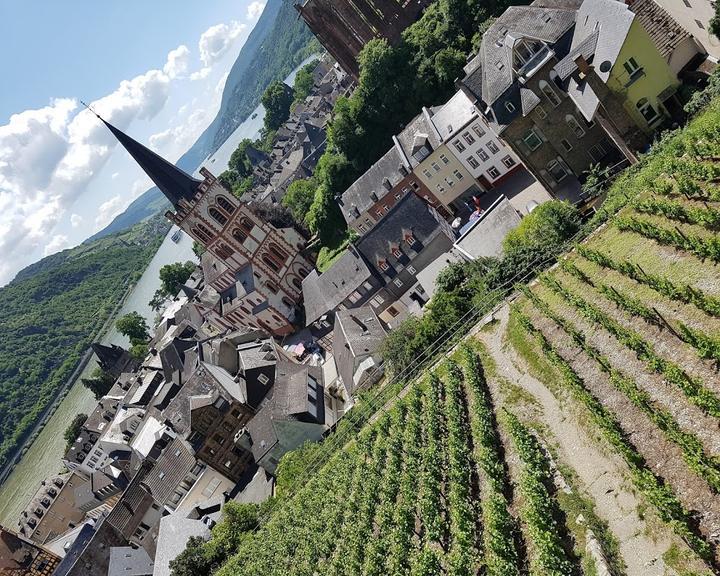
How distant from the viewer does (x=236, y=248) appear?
7275 centimetres

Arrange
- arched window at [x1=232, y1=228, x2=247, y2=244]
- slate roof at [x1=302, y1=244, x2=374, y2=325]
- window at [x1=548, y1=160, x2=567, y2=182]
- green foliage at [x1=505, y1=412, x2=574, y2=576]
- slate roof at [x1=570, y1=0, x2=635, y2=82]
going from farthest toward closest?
arched window at [x1=232, y1=228, x2=247, y2=244]
slate roof at [x1=302, y1=244, x2=374, y2=325]
window at [x1=548, y1=160, x2=567, y2=182]
slate roof at [x1=570, y1=0, x2=635, y2=82]
green foliage at [x1=505, y1=412, x2=574, y2=576]

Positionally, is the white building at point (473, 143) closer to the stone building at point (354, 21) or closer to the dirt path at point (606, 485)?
the stone building at point (354, 21)

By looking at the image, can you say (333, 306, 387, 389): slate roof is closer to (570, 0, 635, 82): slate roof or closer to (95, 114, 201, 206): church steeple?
(95, 114, 201, 206): church steeple

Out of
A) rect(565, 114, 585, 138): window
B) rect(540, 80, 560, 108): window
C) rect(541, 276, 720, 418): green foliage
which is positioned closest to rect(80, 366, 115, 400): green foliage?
rect(540, 80, 560, 108): window

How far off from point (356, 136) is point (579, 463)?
6431 cm

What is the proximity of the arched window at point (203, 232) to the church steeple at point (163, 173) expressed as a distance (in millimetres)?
3887

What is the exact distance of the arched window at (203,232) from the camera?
229 feet

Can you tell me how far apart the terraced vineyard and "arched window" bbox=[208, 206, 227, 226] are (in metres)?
44.8

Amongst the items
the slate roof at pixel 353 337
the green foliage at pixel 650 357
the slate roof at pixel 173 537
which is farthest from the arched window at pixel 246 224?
the green foliage at pixel 650 357

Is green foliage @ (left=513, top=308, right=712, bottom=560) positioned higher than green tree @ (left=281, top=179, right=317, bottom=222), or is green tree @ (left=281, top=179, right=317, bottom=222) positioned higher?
green tree @ (left=281, top=179, right=317, bottom=222)

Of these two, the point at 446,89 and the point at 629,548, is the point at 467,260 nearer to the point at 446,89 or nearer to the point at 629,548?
the point at 446,89

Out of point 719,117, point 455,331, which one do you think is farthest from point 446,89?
point 719,117

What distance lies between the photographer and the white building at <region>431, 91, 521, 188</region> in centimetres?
5362

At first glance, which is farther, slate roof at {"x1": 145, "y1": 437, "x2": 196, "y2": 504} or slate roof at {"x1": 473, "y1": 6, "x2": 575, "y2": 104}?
slate roof at {"x1": 145, "y1": 437, "x2": 196, "y2": 504}
